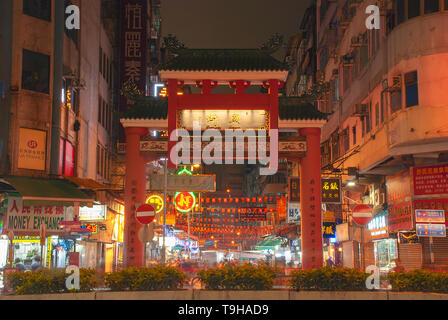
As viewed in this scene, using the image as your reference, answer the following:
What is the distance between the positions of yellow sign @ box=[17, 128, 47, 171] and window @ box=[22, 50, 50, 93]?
2107mm

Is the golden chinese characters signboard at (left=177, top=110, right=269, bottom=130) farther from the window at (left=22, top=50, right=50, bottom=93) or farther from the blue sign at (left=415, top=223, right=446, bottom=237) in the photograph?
the blue sign at (left=415, top=223, right=446, bottom=237)

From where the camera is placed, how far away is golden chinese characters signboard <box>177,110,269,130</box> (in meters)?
24.7

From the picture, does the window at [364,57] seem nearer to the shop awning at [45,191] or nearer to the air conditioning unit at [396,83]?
the air conditioning unit at [396,83]

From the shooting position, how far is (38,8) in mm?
27906

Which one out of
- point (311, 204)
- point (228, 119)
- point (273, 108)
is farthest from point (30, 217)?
point (311, 204)

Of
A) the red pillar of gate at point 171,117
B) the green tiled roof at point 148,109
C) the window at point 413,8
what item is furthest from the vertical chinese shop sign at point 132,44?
the window at point 413,8

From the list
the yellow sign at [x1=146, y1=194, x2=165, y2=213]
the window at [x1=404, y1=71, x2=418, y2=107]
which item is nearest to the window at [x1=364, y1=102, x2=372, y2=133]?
the window at [x1=404, y1=71, x2=418, y2=107]

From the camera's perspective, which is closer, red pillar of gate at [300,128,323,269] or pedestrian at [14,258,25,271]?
red pillar of gate at [300,128,323,269]

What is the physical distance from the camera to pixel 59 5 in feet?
94.5

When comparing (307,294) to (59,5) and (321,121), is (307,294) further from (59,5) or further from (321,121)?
(59,5)

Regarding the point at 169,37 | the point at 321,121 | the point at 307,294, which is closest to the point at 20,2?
the point at 169,37

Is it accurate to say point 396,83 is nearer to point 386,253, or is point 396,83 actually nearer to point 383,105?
point 383,105

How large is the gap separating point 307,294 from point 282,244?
4350 cm

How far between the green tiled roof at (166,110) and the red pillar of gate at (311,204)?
0.67 meters
